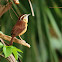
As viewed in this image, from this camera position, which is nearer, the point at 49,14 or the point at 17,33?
the point at 17,33

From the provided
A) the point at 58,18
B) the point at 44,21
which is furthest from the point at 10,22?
the point at 58,18

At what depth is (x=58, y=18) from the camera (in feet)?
5.85

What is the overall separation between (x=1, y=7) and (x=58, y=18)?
1.33m

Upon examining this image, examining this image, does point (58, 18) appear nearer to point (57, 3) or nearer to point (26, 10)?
point (57, 3)

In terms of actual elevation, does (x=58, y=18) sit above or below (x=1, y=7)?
below

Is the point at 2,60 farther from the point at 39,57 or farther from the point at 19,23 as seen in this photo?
the point at 39,57

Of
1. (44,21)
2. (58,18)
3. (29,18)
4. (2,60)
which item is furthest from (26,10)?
(58,18)

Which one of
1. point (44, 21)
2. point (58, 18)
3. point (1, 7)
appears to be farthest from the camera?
point (58, 18)

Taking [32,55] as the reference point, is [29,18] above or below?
above

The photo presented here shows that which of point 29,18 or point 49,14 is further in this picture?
point 49,14

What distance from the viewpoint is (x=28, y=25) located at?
0.56 metres

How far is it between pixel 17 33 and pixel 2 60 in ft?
0.34

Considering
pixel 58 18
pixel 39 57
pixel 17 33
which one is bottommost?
pixel 39 57

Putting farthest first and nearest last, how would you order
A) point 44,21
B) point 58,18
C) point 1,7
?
point 58,18 → point 44,21 → point 1,7
